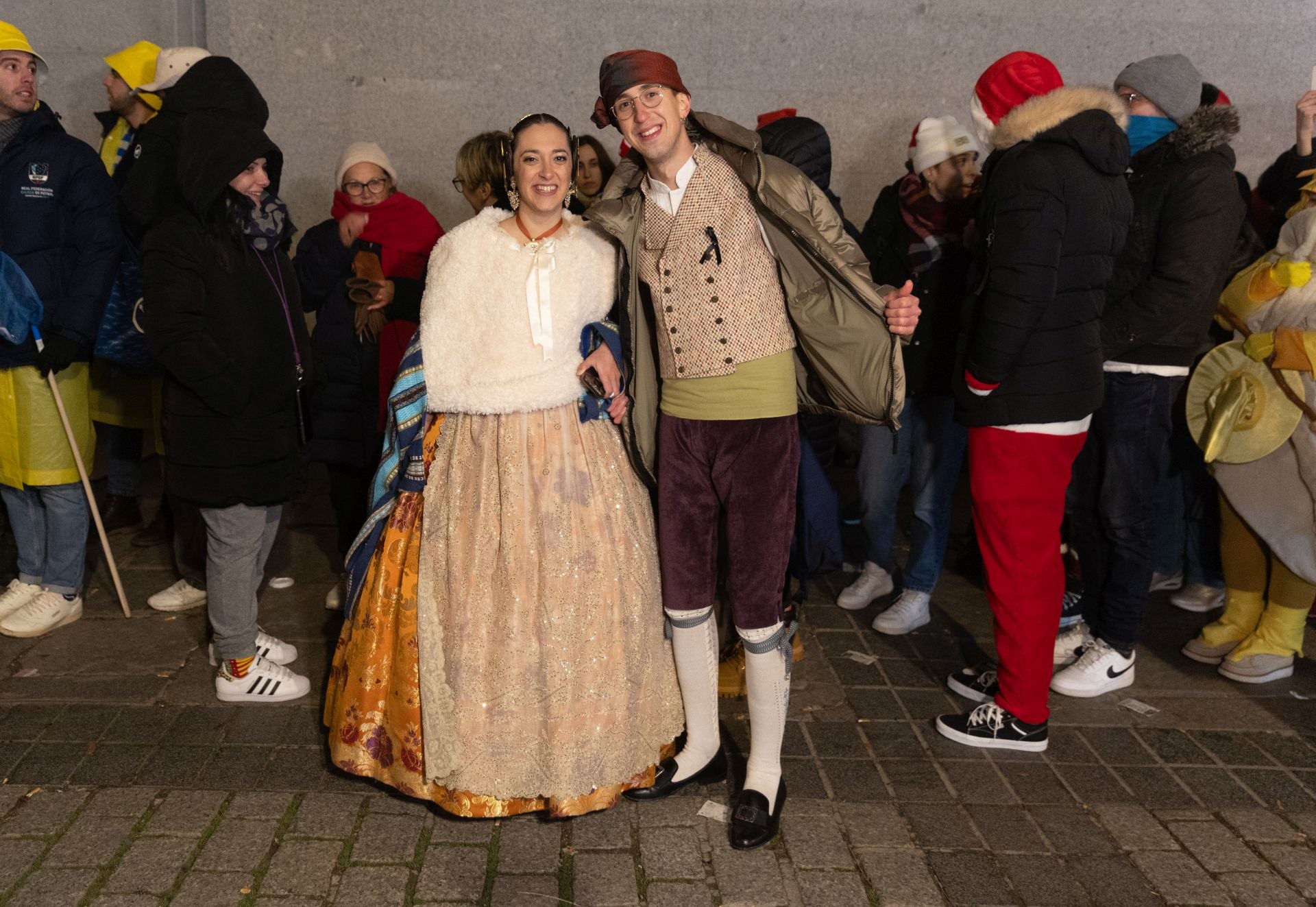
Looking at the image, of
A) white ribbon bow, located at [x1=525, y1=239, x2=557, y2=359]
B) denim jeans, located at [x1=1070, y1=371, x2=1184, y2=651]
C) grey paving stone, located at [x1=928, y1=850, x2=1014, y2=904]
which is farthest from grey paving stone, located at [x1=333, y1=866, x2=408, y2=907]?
denim jeans, located at [x1=1070, y1=371, x2=1184, y2=651]

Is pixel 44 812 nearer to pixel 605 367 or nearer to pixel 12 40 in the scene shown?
pixel 605 367

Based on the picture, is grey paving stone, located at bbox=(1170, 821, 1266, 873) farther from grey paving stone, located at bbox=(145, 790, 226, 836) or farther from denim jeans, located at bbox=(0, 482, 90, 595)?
denim jeans, located at bbox=(0, 482, 90, 595)

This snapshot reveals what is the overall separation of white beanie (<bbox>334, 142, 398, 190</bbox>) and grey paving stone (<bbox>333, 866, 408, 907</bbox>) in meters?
2.88

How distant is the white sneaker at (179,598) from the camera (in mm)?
4648

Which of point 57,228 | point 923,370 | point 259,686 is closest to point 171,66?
point 57,228

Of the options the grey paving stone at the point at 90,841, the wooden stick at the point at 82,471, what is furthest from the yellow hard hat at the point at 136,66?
the grey paving stone at the point at 90,841

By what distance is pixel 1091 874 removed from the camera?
303 centimetres

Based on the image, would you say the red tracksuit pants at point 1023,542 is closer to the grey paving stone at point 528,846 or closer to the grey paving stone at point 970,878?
the grey paving stone at point 970,878

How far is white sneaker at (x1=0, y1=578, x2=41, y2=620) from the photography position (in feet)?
14.6

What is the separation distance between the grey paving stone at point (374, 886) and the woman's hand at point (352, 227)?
2.63 m

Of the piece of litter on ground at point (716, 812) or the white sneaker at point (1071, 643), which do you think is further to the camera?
the white sneaker at point (1071, 643)

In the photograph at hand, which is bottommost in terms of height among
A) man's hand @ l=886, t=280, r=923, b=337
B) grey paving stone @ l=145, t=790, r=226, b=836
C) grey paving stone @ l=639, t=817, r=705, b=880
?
grey paving stone @ l=639, t=817, r=705, b=880

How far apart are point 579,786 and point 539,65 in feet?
14.4

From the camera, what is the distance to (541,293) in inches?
124
